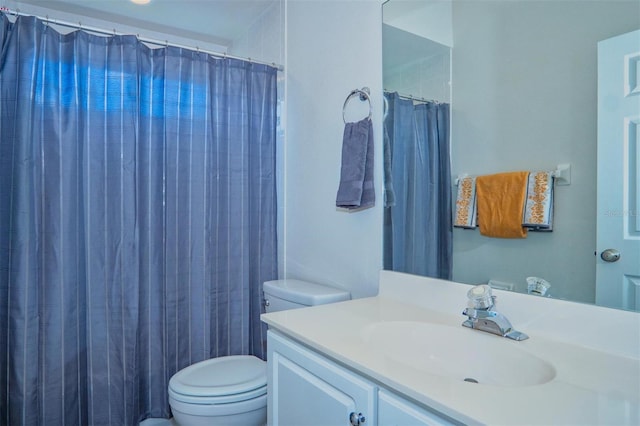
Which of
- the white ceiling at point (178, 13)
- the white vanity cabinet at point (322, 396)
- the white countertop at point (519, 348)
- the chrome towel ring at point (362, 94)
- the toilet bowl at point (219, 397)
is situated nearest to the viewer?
the white countertop at point (519, 348)

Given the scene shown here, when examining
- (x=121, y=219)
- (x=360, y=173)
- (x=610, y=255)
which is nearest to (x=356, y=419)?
(x=610, y=255)

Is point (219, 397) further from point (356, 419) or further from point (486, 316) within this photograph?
point (486, 316)

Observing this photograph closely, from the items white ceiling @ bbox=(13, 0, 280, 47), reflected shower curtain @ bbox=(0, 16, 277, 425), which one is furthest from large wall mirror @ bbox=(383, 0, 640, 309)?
white ceiling @ bbox=(13, 0, 280, 47)

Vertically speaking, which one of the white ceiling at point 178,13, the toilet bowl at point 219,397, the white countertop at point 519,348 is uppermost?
the white ceiling at point 178,13

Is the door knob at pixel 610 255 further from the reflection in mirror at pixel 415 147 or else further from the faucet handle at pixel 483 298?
the reflection in mirror at pixel 415 147

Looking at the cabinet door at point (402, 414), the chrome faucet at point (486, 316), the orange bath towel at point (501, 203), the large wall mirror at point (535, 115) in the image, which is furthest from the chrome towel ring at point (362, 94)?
the cabinet door at point (402, 414)

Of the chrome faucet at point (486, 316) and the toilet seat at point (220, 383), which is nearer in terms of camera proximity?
the chrome faucet at point (486, 316)

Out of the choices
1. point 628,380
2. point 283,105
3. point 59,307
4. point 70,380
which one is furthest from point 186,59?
point 628,380

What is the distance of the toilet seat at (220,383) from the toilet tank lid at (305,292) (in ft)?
1.06

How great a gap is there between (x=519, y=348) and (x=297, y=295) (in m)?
0.97

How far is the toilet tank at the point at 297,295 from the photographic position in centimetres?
162

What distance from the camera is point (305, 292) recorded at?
168 centimetres

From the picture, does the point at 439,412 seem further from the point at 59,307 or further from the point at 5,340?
the point at 5,340

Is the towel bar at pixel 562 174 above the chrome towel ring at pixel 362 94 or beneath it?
beneath
